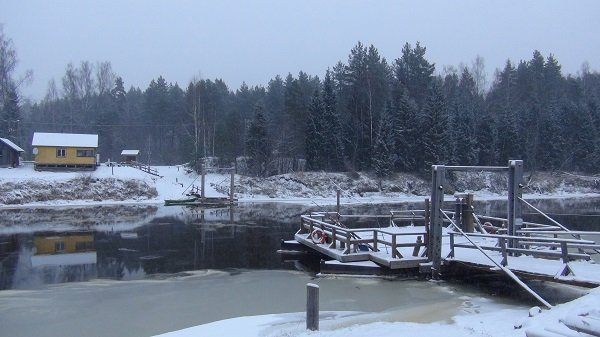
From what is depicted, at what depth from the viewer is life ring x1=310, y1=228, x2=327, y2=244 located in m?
19.2

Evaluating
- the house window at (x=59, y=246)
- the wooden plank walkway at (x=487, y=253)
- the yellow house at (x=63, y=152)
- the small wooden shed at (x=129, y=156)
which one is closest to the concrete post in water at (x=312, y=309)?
the wooden plank walkway at (x=487, y=253)

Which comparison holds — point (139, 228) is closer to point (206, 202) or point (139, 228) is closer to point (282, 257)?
point (282, 257)

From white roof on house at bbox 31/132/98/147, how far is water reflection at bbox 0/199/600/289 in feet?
57.5

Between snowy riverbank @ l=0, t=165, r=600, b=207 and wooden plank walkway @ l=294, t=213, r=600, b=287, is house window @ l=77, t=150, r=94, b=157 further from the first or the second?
wooden plank walkway @ l=294, t=213, r=600, b=287

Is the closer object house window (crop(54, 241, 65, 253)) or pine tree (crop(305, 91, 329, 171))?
house window (crop(54, 241, 65, 253))

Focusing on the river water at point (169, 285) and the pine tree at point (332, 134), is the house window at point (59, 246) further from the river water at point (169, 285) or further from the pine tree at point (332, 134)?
the pine tree at point (332, 134)

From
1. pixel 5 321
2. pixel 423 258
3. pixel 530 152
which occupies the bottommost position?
pixel 5 321

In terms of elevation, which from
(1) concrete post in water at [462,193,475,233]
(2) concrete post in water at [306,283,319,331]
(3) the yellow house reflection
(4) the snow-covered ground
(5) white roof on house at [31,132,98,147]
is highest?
(5) white roof on house at [31,132,98,147]

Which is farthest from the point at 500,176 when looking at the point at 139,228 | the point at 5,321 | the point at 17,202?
the point at 5,321

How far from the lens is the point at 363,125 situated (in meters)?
65.9

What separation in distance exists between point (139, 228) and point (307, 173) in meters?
31.7

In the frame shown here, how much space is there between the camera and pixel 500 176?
221 ft

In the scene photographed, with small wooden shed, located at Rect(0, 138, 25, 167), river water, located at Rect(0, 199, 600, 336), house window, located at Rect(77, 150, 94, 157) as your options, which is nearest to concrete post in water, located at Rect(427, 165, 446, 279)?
river water, located at Rect(0, 199, 600, 336)

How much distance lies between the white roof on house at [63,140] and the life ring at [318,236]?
45127mm
